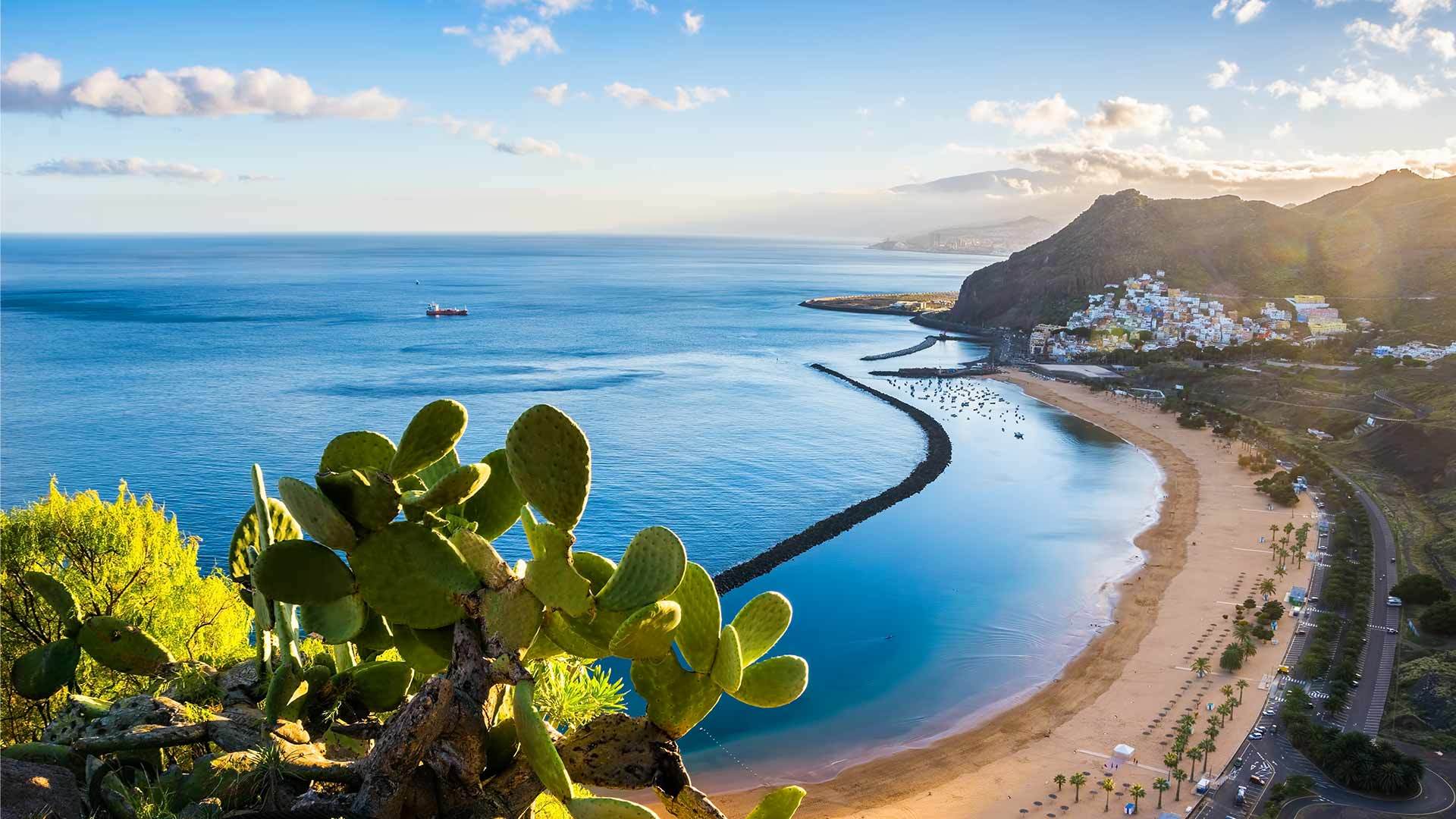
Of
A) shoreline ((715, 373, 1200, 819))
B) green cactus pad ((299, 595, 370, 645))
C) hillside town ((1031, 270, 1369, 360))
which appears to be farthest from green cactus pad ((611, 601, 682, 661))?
hillside town ((1031, 270, 1369, 360))

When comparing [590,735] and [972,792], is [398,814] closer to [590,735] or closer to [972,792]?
[590,735]

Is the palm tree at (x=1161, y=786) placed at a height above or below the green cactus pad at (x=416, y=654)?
below

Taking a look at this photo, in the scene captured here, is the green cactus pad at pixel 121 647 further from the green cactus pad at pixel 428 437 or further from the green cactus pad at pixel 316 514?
the green cactus pad at pixel 428 437

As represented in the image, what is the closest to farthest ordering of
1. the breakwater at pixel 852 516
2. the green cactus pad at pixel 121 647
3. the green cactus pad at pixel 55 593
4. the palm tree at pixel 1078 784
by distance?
the green cactus pad at pixel 121 647, the green cactus pad at pixel 55 593, the palm tree at pixel 1078 784, the breakwater at pixel 852 516

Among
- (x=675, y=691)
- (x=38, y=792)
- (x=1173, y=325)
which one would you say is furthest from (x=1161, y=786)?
(x=1173, y=325)

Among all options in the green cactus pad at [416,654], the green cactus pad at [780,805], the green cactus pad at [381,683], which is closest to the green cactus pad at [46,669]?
the green cactus pad at [381,683]

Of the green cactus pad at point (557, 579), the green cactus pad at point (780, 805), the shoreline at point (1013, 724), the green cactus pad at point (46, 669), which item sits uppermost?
the green cactus pad at point (557, 579)

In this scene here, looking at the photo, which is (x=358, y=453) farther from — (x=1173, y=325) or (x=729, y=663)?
(x=1173, y=325)

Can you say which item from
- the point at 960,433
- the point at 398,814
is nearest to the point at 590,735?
the point at 398,814
